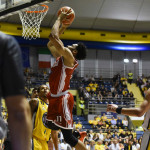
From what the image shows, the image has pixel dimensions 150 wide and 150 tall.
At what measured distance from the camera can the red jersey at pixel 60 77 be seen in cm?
477

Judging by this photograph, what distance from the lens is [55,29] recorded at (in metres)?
4.35

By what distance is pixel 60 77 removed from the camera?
4781 mm

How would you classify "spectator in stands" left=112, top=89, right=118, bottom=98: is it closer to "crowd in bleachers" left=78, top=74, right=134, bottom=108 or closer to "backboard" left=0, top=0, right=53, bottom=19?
"crowd in bleachers" left=78, top=74, right=134, bottom=108

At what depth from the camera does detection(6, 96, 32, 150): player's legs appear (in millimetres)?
1595

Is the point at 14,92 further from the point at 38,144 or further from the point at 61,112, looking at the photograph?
the point at 38,144

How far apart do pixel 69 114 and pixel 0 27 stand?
1665cm

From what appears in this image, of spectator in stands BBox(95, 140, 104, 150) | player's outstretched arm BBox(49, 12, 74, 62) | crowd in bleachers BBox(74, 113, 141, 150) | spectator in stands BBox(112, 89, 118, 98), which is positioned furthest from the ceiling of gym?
player's outstretched arm BBox(49, 12, 74, 62)

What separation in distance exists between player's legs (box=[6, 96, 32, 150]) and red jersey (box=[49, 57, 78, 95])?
314 centimetres

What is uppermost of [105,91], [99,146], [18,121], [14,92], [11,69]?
[11,69]

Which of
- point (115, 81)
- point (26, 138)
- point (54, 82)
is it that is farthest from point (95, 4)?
point (26, 138)

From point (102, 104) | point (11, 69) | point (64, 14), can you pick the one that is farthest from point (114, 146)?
point (11, 69)

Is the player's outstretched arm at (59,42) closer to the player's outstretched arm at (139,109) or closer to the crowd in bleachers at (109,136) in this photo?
the player's outstretched arm at (139,109)

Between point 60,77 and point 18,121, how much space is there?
3.19 m

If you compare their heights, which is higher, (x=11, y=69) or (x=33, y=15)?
(x=11, y=69)
